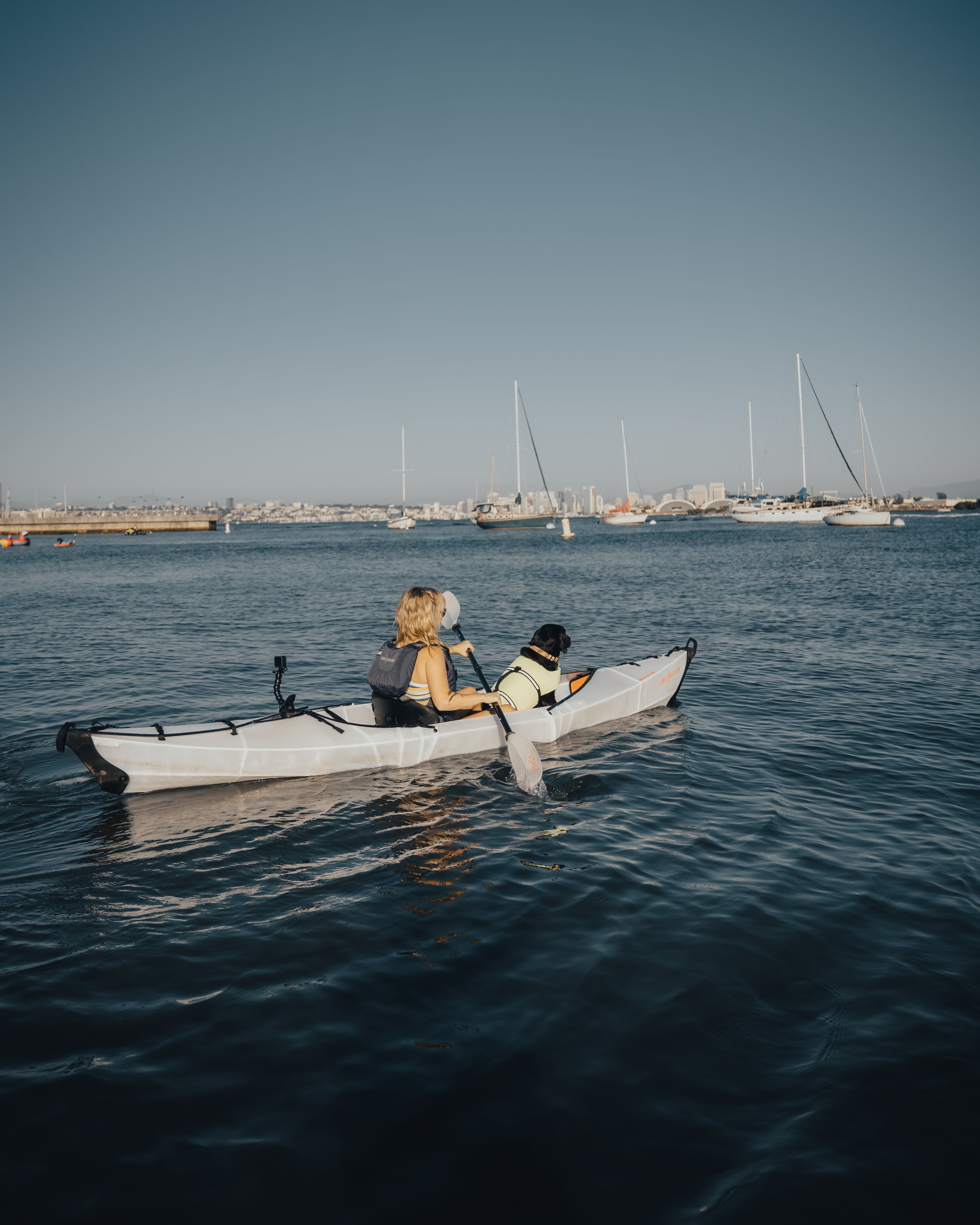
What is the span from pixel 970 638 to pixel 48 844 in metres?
18.8

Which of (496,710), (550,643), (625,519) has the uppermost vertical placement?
(625,519)

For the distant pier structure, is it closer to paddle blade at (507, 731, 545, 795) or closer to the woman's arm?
the woman's arm

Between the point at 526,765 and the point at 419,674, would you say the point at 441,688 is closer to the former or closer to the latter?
the point at 419,674

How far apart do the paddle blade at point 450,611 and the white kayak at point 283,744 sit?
1196 mm

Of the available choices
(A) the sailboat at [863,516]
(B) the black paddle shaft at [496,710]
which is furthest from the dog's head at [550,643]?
(A) the sailboat at [863,516]

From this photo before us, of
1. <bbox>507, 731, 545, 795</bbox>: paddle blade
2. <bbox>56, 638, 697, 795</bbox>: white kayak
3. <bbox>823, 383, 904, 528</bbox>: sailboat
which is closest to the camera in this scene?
<bbox>56, 638, 697, 795</bbox>: white kayak

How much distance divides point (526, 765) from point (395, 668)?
1.79 m

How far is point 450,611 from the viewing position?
9.01 meters

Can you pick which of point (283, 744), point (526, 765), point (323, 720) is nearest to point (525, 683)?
point (526, 765)

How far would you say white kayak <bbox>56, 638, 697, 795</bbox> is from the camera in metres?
7.33

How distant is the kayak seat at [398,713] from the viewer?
845 centimetres

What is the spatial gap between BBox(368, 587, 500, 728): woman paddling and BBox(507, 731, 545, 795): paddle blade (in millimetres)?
731

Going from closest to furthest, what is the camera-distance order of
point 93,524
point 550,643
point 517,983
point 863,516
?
point 517,983
point 550,643
point 863,516
point 93,524

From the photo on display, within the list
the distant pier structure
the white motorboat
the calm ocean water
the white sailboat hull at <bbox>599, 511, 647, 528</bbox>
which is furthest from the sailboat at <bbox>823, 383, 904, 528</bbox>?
the distant pier structure
